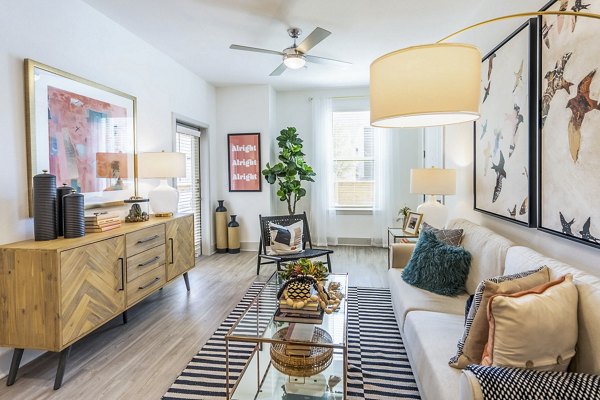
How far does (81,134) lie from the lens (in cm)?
275

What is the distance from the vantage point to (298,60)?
3.39m

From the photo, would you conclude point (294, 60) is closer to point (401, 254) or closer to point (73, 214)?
point (401, 254)

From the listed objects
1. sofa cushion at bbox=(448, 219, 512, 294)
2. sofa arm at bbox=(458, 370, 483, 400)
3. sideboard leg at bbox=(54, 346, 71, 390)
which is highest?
sofa cushion at bbox=(448, 219, 512, 294)

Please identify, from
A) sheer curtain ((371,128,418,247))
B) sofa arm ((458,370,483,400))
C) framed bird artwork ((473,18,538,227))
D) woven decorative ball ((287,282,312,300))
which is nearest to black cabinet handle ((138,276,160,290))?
woven decorative ball ((287,282,312,300))

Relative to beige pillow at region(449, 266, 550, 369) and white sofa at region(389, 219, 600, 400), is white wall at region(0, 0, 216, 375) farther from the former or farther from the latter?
beige pillow at region(449, 266, 550, 369)

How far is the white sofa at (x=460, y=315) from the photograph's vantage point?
1220 mm

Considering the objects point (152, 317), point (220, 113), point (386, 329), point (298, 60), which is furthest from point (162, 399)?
point (220, 113)

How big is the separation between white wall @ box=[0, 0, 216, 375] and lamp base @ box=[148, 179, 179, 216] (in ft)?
1.82

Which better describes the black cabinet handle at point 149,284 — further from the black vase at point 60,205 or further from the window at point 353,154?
the window at point 353,154

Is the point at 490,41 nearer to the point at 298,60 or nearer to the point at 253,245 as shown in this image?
the point at 298,60

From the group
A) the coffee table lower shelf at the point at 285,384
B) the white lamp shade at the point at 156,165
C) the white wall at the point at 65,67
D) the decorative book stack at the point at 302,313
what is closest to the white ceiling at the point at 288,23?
the white wall at the point at 65,67

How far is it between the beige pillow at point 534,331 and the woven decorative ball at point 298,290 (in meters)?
1.02

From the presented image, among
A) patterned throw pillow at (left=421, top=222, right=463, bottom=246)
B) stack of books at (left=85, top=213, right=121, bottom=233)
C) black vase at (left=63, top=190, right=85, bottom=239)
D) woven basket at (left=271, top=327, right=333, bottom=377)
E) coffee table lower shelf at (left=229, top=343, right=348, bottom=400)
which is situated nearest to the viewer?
coffee table lower shelf at (left=229, top=343, right=348, bottom=400)

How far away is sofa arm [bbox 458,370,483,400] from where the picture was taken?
3.46ft
